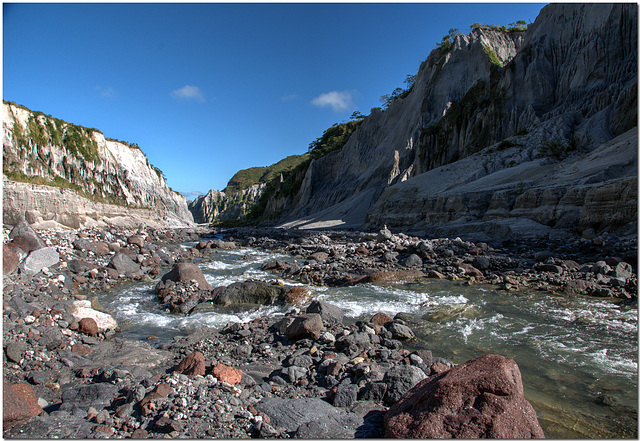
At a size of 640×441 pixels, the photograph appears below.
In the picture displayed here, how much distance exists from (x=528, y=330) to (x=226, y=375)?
535 centimetres

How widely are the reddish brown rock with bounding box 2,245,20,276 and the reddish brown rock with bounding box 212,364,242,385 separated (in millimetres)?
6636

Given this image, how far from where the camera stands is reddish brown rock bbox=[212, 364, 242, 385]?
3.97 metres

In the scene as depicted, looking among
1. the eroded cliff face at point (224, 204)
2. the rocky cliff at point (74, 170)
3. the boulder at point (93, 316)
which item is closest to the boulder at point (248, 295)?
the boulder at point (93, 316)

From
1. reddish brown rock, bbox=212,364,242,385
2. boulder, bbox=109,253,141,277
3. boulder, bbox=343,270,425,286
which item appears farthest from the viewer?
boulder, bbox=109,253,141,277

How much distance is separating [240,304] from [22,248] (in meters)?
6.02

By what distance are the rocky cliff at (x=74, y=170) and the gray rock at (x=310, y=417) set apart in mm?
17892

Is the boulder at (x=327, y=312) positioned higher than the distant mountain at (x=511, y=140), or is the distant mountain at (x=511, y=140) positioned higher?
the distant mountain at (x=511, y=140)

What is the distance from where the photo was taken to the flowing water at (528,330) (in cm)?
383

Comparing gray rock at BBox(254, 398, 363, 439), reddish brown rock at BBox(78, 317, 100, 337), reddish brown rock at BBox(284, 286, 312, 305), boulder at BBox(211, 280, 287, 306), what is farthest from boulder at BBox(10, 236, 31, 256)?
gray rock at BBox(254, 398, 363, 439)

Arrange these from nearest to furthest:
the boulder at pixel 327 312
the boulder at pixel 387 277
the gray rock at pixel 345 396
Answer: the gray rock at pixel 345 396 → the boulder at pixel 327 312 → the boulder at pixel 387 277

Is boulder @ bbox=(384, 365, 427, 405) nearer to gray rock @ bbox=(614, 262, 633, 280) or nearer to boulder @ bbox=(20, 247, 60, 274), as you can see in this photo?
gray rock @ bbox=(614, 262, 633, 280)

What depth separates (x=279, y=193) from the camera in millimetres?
60344

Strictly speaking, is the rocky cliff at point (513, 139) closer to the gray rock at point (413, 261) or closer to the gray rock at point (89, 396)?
the gray rock at point (413, 261)

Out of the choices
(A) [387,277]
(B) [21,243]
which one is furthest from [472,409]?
(B) [21,243]
